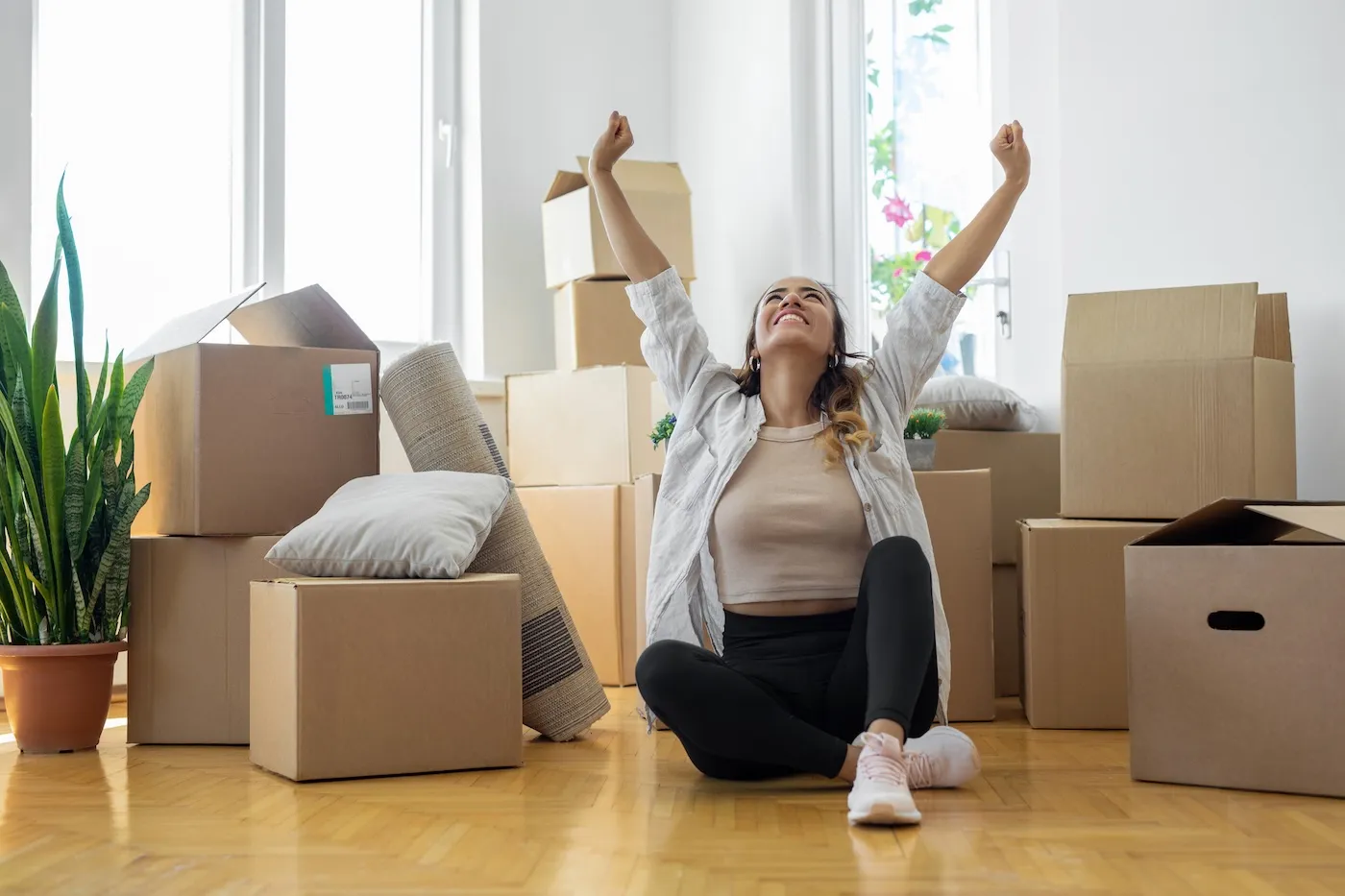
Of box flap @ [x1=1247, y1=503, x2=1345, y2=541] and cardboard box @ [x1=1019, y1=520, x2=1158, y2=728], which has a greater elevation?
box flap @ [x1=1247, y1=503, x2=1345, y2=541]

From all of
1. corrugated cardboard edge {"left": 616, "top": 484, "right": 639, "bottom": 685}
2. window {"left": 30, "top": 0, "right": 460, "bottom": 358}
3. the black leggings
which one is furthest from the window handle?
the black leggings

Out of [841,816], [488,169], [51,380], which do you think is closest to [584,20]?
[488,169]

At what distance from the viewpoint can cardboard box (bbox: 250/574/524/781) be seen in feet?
6.67

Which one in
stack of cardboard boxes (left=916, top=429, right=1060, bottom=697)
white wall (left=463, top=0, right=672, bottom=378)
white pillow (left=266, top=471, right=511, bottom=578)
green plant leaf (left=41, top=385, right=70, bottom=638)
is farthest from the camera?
white wall (left=463, top=0, right=672, bottom=378)

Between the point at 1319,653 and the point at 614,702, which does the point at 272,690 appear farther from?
the point at 1319,653

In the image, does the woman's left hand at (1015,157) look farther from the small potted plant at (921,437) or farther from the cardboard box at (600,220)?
the cardboard box at (600,220)

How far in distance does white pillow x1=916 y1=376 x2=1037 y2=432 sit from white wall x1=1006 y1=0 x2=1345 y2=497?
23 cm

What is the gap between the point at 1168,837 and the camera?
5.24 ft

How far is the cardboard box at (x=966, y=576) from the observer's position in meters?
2.59

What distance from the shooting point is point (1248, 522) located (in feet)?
6.91

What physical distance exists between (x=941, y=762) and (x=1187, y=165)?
159cm

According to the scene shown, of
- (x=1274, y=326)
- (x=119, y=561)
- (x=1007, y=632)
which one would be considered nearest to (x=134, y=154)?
(x=119, y=561)

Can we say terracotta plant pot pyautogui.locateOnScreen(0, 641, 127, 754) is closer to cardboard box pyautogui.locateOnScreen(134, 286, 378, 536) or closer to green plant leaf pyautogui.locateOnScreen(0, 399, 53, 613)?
green plant leaf pyautogui.locateOnScreen(0, 399, 53, 613)

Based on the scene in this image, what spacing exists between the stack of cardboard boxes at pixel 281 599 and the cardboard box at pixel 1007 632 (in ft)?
3.92
